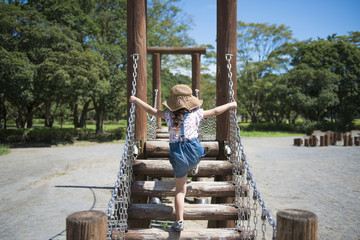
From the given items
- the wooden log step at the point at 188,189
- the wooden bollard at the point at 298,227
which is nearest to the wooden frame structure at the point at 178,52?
the wooden log step at the point at 188,189

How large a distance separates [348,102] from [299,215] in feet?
86.7

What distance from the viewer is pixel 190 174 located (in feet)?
9.94

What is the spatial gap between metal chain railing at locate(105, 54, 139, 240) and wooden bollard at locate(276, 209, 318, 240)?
127 centimetres

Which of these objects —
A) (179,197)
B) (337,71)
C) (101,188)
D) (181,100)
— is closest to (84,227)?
(179,197)

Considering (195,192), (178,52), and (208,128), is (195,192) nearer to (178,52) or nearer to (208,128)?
(208,128)

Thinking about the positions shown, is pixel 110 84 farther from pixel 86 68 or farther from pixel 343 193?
pixel 343 193

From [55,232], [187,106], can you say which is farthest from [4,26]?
[187,106]

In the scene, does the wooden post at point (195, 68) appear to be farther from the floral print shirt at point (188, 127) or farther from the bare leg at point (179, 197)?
the bare leg at point (179, 197)

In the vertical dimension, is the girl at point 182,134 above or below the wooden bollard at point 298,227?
above

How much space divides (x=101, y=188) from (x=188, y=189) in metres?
4.66

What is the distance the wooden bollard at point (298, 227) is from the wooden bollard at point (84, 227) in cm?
114

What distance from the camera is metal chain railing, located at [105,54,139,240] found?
7.06 feet

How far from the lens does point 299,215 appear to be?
5.15 ft

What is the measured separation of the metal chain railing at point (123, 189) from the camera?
7.06 feet
